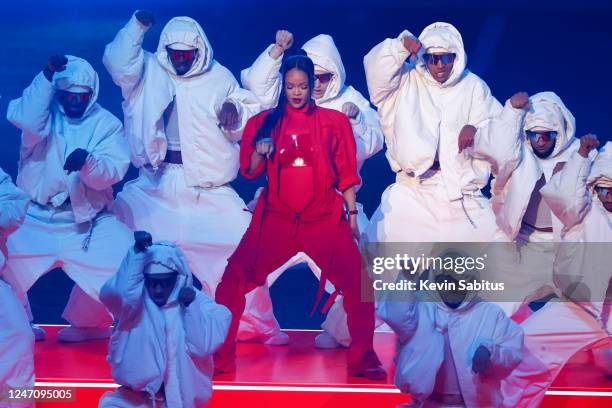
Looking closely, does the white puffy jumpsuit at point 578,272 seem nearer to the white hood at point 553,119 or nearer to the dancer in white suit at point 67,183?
the white hood at point 553,119

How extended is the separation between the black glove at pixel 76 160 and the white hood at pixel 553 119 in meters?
2.21

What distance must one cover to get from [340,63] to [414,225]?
98cm

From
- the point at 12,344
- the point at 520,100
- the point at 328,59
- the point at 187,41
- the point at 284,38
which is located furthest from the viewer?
the point at 328,59

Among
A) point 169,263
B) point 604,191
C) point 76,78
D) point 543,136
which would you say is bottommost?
point 169,263

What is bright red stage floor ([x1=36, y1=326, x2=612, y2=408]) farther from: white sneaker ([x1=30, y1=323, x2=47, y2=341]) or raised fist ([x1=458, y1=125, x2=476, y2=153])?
raised fist ([x1=458, y1=125, x2=476, y2=153])

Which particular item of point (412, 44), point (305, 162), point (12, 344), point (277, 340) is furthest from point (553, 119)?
point (12, 344)

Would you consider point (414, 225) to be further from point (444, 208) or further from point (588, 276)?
point (588, 276)

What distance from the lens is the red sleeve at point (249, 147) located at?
18.1ft

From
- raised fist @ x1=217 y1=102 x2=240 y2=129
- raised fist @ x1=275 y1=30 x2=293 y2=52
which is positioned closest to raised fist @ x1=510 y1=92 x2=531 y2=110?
raised fist @ x1=275 y1=30 x2=293 y2=52

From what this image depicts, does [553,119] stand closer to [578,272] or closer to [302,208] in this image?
[578,272]

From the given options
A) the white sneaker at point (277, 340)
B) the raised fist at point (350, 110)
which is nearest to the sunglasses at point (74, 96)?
the raised fist at point (350, 110)

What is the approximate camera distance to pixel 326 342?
6.03m

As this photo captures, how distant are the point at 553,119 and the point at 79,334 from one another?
8.72 feet

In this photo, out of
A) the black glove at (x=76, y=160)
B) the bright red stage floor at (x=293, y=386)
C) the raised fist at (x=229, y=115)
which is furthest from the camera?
the raised fist at (x=229, y=115)
